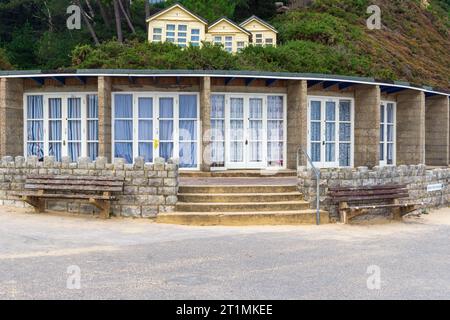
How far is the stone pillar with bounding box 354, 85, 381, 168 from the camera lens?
1886cm

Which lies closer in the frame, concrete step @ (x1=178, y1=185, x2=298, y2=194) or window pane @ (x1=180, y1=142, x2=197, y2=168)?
concrete step @ (x1=178, y1=185, x2=298, y2=194)

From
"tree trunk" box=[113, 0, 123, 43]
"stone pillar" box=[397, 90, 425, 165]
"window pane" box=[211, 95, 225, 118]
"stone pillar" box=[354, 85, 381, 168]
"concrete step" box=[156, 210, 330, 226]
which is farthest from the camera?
"tree trunk" box=[113, 0, 123, 43]

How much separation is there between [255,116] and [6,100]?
793cm

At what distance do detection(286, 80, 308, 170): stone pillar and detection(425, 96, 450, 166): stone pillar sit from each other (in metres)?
8.07

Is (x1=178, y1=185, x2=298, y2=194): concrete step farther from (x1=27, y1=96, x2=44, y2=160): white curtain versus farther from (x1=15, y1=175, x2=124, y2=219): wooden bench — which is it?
(x1=27, y1=96, x2=44, y2=160): white curtain

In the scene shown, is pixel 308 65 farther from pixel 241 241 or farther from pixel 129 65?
pixel 241 241

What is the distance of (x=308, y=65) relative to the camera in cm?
3219

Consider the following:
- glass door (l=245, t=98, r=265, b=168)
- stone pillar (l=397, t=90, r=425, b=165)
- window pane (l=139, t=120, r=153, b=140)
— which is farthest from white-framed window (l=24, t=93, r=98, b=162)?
stone pillar (l=397, t=90, r=425, b=165)

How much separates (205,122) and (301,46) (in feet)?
65.7

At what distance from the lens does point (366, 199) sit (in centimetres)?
1246

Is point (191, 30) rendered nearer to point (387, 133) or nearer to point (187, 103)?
point (387, 133)

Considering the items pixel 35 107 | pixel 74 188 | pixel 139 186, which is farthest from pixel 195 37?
pixel 74 188

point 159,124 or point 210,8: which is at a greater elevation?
point 210,8
